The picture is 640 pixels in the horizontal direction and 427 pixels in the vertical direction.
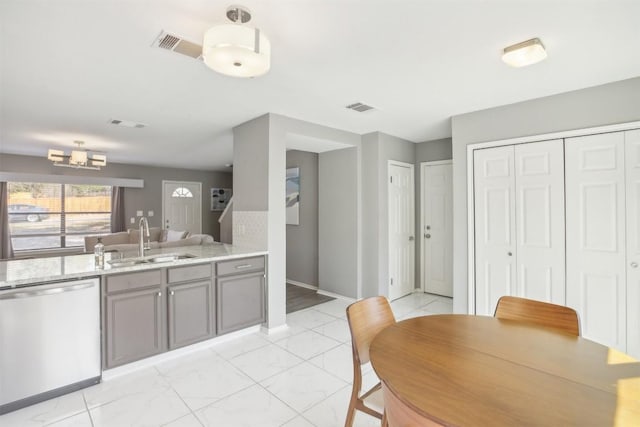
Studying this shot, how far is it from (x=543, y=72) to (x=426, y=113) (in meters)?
1.20

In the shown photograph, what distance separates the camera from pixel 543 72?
8.27 feet

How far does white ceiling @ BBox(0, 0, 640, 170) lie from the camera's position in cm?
173

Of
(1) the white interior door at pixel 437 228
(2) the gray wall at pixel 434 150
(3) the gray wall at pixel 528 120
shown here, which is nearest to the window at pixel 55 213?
(2) the gray wall at pixel 434 150

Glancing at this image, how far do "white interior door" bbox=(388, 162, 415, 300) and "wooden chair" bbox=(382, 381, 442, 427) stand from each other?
352 cm

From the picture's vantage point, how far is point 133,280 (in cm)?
261

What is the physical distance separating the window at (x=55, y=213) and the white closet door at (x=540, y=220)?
8.14 metres

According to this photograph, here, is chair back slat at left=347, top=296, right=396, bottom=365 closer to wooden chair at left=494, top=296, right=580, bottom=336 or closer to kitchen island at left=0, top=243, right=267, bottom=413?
wooden chair at left=494, top=296, right=580, bottom=336

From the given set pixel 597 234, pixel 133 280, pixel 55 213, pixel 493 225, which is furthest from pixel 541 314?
pixel 55 213

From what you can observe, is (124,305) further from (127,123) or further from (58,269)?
(127,123)

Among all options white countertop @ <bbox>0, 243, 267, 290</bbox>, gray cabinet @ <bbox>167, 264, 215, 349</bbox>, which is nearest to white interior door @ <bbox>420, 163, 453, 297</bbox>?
white countertop @ <bbox>0, 243, 267, 290</bbox>

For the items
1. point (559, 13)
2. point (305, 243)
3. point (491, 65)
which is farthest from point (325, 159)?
point (559, 13)

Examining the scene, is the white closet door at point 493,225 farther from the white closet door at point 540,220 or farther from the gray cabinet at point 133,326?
the gray cabinet at point 133,326

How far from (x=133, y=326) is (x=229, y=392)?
1009 millimetres

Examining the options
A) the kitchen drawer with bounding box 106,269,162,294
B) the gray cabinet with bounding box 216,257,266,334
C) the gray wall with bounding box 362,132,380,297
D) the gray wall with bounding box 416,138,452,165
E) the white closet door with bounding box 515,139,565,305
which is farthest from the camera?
the gray wall with bounding box 416,138,452,165
